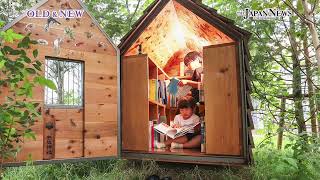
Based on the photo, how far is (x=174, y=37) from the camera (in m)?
7.27

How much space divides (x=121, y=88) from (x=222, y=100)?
201 centimetres

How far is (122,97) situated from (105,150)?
1066mm

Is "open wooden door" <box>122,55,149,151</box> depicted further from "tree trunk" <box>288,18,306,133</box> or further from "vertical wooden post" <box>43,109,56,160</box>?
"tree trunk" <box>288,18,306,133</box>

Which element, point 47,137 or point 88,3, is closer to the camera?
point 47,137

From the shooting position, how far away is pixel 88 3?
302 inches

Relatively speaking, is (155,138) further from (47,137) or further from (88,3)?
(88,3)

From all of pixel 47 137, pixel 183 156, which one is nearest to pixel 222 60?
pixel 183 156

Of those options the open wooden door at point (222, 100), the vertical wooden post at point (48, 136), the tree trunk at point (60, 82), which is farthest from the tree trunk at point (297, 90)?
the vertical wooden post at point (48, 136)

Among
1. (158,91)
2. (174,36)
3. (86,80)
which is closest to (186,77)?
(158,91)

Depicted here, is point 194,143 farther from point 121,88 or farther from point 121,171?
point 121,88

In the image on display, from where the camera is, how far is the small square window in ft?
16.7

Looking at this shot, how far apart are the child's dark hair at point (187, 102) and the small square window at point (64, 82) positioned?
97.0 inches

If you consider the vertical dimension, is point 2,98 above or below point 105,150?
above

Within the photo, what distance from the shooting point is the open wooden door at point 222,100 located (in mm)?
4918
